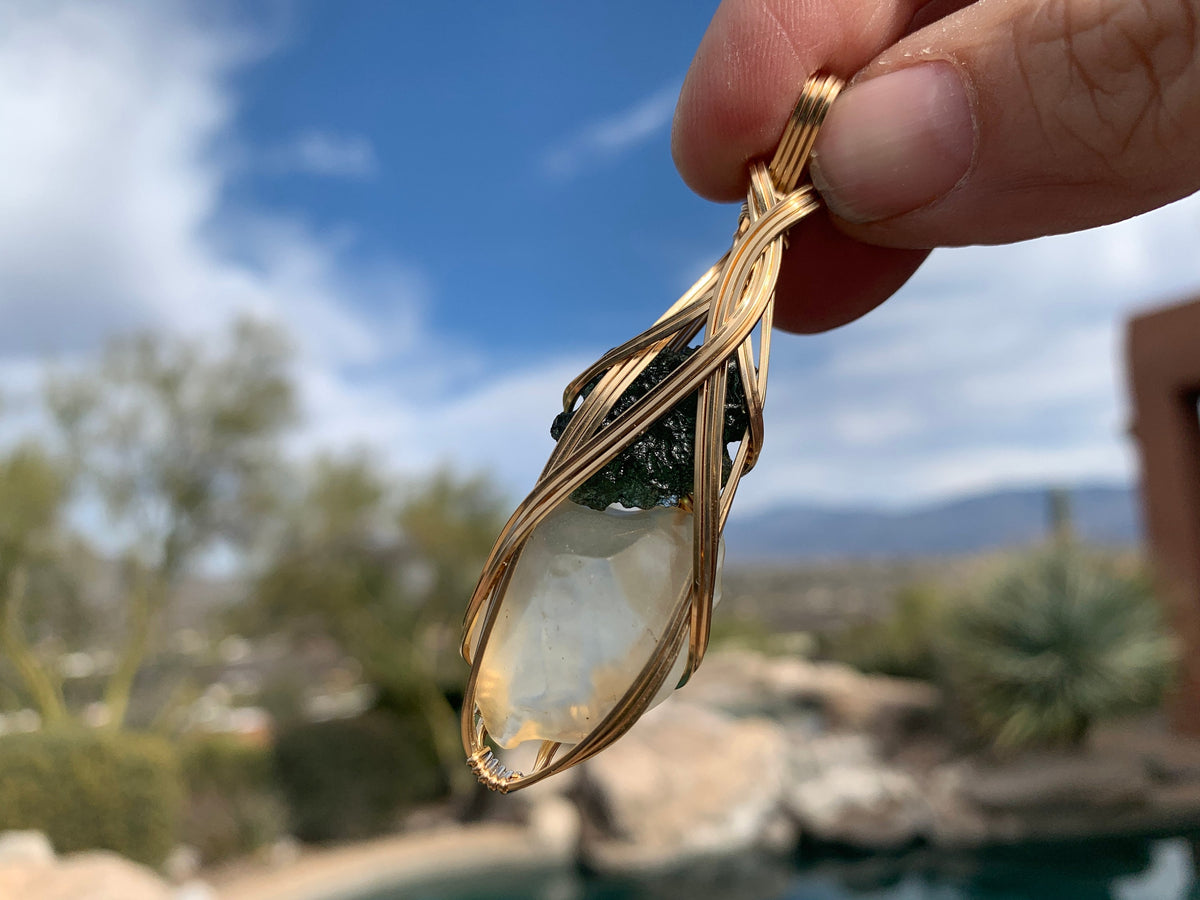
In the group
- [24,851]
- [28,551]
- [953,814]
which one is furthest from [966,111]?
[28,551]

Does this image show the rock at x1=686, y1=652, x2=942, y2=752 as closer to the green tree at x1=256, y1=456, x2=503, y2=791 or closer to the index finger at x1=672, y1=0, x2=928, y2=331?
the green tree at x1=256, y1=456, x2=503, y2=791

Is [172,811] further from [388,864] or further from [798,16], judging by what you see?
[798,16]

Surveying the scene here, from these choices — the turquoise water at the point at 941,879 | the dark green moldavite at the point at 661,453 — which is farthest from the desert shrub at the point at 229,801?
the dark green moldavite at the point at 661,453

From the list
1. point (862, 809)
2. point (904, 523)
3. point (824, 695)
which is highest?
point (904, 523)

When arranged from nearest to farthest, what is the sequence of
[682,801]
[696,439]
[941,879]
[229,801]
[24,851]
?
[696,439]
[24,851]
[941,879]
[682,801]
[229,801]

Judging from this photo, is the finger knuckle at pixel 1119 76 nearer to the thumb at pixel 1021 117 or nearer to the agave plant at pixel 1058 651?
the thumb at pixel 1021 117

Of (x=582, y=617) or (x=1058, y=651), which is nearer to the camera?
(x=582, y=617)

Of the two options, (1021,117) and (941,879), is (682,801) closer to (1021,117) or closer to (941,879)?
(941,879)
